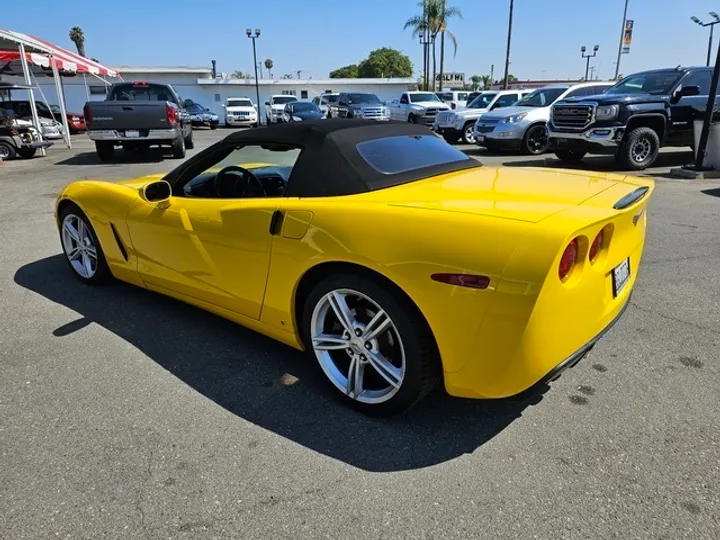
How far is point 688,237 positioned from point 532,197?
14.3ft

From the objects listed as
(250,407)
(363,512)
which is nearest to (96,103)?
(250,407)

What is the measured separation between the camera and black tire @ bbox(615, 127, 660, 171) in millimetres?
10023

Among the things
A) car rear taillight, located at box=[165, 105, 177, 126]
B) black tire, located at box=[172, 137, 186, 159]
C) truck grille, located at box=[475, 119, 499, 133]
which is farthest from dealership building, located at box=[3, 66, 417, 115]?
truck grille, located at box=[475, 119, 499, 133]

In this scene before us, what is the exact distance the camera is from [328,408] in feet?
8.78

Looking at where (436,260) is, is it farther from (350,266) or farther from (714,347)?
(714,347)

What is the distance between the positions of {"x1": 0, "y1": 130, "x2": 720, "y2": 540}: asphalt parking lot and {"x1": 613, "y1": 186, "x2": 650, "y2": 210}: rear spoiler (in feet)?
3.36

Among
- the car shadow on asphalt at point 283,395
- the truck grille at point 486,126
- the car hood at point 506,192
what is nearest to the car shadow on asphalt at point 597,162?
the truck grille at point 486,126

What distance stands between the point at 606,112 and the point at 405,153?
8.52 m

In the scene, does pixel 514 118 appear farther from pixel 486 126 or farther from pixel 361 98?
pixel 361 98

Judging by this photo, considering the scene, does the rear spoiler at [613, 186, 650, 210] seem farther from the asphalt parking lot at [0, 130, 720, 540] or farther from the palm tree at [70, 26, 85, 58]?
the palm tree at [70, 26, 85, 58]

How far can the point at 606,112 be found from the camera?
9.94 m

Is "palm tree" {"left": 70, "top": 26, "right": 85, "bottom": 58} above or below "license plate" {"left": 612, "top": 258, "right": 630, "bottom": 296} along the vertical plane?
above

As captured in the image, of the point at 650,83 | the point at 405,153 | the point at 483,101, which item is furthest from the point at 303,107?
the point at 405,153

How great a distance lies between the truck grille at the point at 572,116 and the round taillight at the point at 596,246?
358 inches
